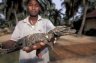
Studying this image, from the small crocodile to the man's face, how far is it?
413 millimetres

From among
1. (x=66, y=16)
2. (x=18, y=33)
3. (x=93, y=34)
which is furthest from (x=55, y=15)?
(x=18, y=33)

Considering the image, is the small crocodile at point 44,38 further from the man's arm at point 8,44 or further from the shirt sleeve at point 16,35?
the shirt sleeve at point 16,35

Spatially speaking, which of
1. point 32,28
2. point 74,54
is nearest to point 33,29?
point 32,28

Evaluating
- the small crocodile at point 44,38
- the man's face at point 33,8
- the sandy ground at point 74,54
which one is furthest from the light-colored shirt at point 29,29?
the sandy ground at point 74,54

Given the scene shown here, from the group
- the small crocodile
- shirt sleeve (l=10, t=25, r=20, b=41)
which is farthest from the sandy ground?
the small crocodile

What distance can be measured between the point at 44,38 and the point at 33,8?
526 millimetres

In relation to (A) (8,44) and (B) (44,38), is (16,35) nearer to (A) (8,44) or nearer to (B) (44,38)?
(A) (8,44)

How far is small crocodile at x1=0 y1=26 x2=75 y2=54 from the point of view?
3201mm

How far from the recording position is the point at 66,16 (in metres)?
52.1

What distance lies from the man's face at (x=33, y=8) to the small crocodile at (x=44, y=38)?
413 millimetres

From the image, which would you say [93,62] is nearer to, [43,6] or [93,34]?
[43,6]

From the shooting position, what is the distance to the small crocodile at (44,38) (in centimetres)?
320

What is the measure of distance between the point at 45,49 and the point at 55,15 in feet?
166

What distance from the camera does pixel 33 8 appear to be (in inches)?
142
